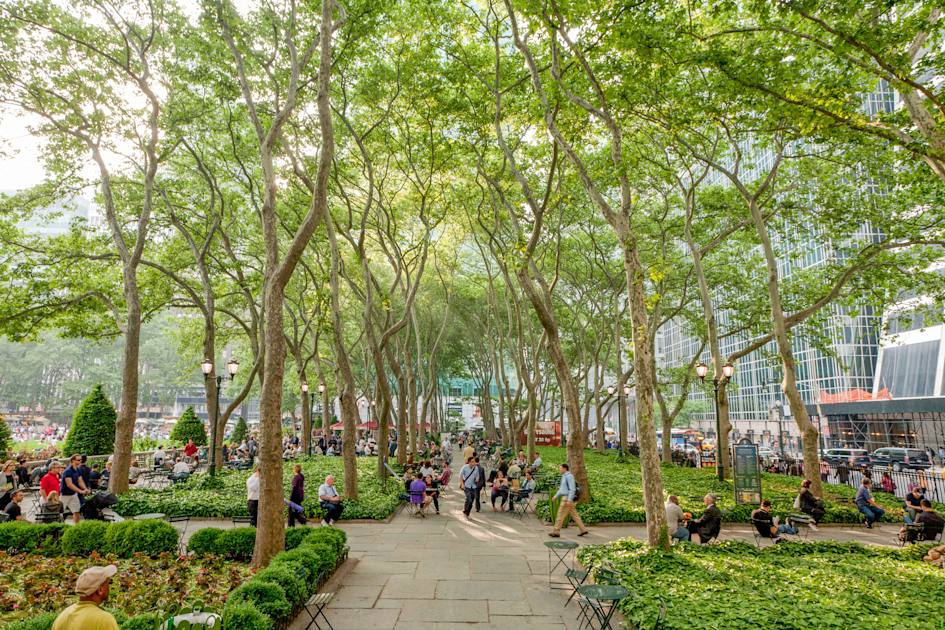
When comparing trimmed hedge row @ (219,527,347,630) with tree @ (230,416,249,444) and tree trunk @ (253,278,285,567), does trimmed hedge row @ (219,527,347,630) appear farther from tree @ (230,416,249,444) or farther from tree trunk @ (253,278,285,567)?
tree @ (230,416,249,444)

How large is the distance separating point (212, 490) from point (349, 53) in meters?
12.9

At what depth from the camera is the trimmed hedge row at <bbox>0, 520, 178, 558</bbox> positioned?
9.11 meters

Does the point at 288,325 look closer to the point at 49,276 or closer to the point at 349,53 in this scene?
the point at 49,276

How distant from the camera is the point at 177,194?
62.5 ft

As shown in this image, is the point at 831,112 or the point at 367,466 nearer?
the point at 831,112

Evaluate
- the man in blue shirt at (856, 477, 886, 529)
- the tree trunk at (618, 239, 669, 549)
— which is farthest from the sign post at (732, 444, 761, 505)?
the tree trunk at (618, 239, 669, 549)

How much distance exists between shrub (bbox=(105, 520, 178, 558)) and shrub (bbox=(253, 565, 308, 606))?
3514 millimetres

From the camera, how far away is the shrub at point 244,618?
17.6 ft

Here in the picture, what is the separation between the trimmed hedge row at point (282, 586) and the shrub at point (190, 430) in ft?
77.1

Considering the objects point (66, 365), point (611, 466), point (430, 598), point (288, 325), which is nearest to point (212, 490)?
point (430, 598)

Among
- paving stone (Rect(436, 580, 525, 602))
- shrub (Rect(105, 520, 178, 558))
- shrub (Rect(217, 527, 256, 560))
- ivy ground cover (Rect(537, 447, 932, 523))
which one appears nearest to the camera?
paving stone (Rect(436, 580, 525, 602))

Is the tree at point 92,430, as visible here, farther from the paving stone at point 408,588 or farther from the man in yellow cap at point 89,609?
the man in yellow cap at point 89,609

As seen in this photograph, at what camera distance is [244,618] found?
5.43 metres

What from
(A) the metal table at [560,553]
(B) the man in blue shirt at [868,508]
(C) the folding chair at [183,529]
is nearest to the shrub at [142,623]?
(C) the folding chair at [183,529]
